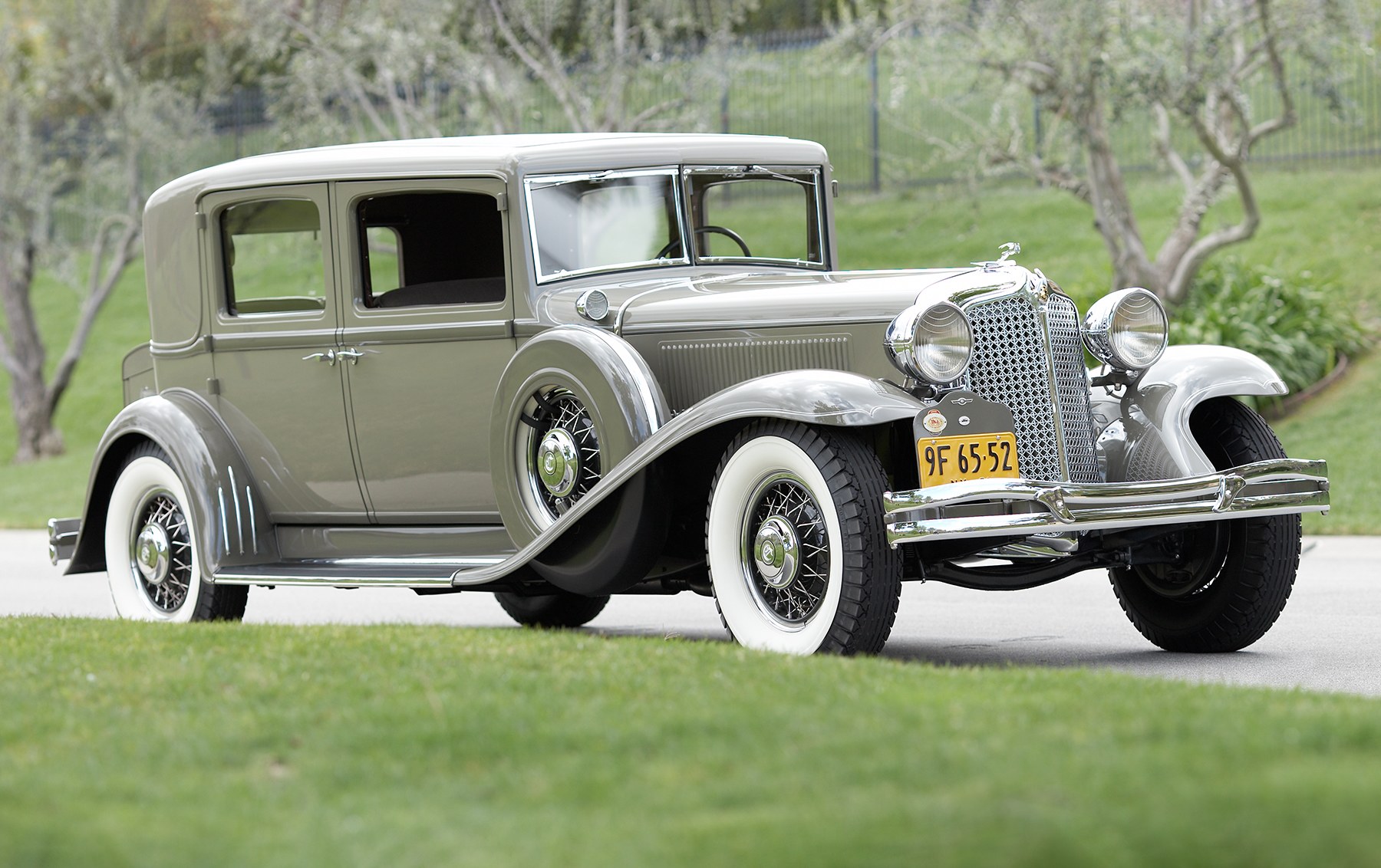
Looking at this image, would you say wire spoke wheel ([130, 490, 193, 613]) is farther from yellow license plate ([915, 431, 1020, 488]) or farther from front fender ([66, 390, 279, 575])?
yellow license plate ([915, 431, 1020, 488])

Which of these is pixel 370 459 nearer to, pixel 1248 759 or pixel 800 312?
pixel 800 312

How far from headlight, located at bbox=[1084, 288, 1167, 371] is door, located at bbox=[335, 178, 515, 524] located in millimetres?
2403

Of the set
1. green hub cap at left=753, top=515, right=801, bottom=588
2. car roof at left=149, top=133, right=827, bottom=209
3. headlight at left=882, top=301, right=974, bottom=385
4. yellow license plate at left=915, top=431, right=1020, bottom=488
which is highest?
car roof at left=149, top=133, right=827, bottom=209

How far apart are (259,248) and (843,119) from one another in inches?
769

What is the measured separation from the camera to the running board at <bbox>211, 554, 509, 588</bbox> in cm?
706

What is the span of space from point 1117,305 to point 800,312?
1290mm

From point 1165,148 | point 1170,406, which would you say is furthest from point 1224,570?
point 1165,148

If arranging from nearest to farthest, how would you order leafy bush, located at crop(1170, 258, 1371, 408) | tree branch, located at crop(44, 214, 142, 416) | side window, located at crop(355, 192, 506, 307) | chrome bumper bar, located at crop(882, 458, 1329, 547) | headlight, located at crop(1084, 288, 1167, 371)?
chrome bumper bar, located at crop(882, 458, 1329, 547) < headlight, located at crop(1084, 288, 1167, 371) < side window, located at crop(355, 192, 506, 307) < leafy bush, located at crop(1170, 258, 1371, 408) < tree branch, located at crop(44, 214, 142, 416)

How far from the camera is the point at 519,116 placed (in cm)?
1961

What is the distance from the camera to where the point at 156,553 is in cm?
829

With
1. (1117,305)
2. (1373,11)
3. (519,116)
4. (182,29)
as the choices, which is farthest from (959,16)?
(182,29)

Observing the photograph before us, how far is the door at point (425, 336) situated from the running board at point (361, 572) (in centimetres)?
27

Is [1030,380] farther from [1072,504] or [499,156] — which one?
[499,156]

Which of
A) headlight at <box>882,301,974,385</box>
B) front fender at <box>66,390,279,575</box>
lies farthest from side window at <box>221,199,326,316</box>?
headlight at <box>882,301,974,385</box>
